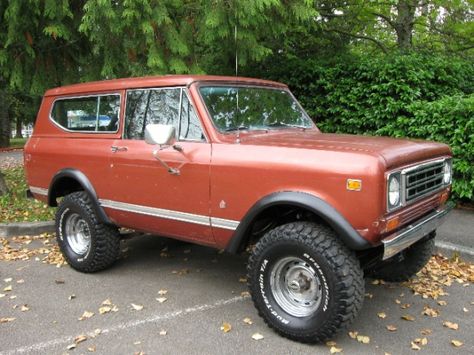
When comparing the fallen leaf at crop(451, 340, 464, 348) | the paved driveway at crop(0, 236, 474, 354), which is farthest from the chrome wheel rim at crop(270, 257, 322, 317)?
the fallen leaf at crop(451, 340, 464, 348)

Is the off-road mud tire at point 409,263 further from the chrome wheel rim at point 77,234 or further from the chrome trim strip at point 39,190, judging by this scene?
the chrome trim strip at point 39,190

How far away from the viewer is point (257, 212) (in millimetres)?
3631

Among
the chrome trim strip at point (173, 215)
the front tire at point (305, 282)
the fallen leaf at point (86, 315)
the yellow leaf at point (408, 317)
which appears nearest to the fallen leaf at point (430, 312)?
the yellow leaf at point (408, 317)

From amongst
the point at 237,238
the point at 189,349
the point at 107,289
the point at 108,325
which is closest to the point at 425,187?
the point at 237,238

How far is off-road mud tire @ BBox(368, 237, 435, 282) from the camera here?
14.7 ft

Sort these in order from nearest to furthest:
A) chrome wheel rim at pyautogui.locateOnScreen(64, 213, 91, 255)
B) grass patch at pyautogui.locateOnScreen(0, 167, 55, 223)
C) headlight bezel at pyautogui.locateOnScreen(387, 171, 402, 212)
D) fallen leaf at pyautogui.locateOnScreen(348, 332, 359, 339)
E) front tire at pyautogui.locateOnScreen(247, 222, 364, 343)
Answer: headlight bezel at pyautogui.locateOnScreen(387, 171, 402, 212)
front tire at pyautogui.locateOnScreen(247, 222, 364, 343)
fallen leaf at pyautogui.locateOnScreen(348, 332, 359, 339)
chrome wheel rim at pyautogui.locateOnScreen(64, 213, 91, 255)
grass patch at pyautogui.locateOnScreen(0, 167, 55, 223)

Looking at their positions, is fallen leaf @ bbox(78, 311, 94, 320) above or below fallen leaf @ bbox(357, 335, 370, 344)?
above

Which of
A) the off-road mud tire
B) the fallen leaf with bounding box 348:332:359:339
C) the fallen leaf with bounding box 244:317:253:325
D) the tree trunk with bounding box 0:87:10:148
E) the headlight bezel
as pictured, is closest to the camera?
the headlight bezel

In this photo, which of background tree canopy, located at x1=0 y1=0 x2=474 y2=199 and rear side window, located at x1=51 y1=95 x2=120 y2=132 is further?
background tree canopy, located at x1=0 y1=0 x2=474 y2=199

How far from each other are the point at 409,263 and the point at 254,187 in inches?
74.8

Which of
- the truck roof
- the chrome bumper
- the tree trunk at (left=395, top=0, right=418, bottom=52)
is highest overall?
the tree trunk at (left=395, top=0, right=418, bottom=52)

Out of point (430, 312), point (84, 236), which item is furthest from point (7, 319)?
point (430, 312)

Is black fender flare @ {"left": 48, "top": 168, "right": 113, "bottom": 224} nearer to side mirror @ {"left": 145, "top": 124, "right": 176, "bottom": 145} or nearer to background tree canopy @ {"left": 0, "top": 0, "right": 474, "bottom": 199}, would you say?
side mirror @ {"left": 145, "top": 124, "right": 176, "bottom": 145}

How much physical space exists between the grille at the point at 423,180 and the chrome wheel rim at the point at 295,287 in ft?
3.03
